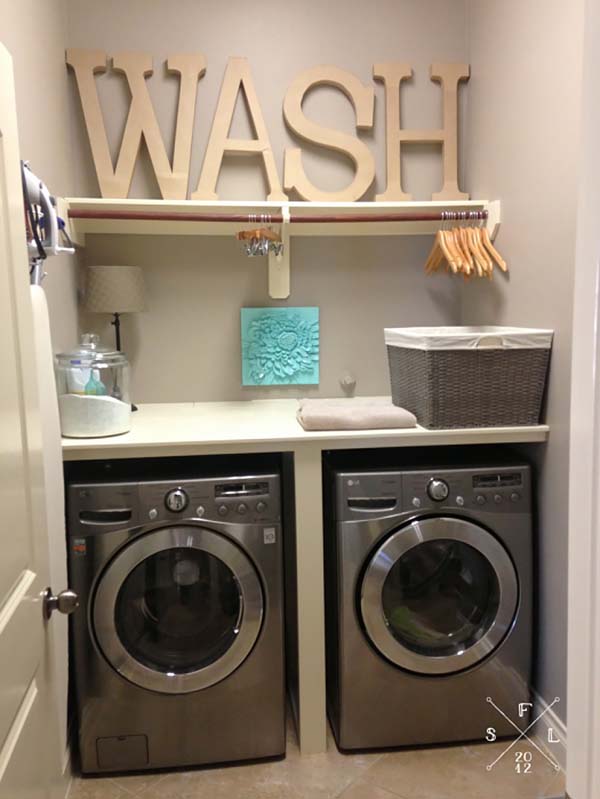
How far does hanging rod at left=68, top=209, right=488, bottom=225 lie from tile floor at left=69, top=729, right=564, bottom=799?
5.98ft

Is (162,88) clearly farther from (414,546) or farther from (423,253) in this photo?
(414,546)

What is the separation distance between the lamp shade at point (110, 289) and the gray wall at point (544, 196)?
1360mm

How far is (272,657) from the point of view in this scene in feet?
6.83

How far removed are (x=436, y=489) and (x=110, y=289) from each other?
135 centimetres

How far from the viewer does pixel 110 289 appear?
2.40 metres

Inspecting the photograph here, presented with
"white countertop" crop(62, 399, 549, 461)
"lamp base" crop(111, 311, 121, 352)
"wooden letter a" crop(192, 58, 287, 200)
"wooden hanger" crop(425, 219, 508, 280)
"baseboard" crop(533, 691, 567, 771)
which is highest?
"wooden letter a" crop(192, 58, 287, 200)

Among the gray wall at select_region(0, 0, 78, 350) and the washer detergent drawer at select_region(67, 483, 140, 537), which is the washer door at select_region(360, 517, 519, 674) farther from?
the gray wall at select_region(0, 0, 78, 350)

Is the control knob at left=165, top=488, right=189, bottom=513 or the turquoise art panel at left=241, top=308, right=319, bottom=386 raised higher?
the turquoise art panel at left=241, top=308, right=319, bottom=386

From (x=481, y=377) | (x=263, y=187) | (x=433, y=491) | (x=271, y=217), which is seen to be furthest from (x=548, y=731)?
(x=263, y=187)

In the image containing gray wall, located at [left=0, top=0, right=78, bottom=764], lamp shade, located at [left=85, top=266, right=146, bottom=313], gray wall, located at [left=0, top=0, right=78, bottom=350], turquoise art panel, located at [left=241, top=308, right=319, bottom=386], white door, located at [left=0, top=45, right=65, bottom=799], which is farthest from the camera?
turquoise art panel, located at [left=241, top=308, right=319, bottom=386]

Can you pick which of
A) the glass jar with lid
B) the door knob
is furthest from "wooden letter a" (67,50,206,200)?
the door knob

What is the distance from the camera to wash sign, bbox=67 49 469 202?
2.49 m

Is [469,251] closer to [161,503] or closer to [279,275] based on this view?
[279,275]

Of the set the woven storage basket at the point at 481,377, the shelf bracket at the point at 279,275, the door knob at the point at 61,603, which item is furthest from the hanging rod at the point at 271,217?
the door knob at the point at 61,603
